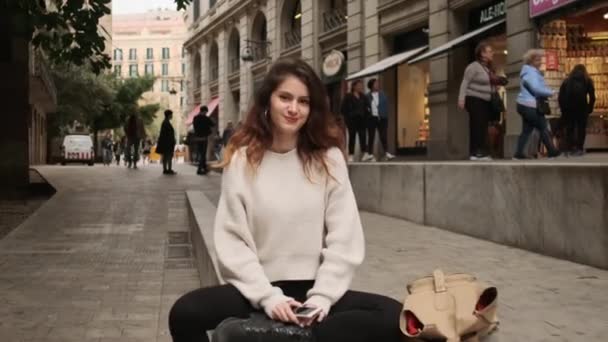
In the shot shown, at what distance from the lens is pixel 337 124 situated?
122 inches

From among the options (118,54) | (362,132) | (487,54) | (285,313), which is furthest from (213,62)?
(118,54)

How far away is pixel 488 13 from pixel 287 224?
15.5 meters

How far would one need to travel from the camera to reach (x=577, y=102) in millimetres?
12836

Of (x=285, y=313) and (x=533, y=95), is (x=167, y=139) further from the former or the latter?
(x=285, y=313)

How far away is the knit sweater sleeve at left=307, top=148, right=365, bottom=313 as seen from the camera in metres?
2.73

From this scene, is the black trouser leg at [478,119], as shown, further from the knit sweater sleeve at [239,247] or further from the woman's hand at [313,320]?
the woman's hand at [313,320]

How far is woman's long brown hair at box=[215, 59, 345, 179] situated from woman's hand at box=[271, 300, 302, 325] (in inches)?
20.7

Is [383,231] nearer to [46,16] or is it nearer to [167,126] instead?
[46,16]

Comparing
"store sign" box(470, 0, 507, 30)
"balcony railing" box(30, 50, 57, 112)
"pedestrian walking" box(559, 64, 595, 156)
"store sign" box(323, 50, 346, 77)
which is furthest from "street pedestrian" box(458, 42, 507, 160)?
"balcony railing" box(30, 50, 57, 112)

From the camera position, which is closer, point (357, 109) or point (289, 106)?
point (289, 106)

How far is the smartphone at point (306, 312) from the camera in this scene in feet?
8.43

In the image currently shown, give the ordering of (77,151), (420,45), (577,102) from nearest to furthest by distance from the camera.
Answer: (577,102) → (420,45) → (77,151)

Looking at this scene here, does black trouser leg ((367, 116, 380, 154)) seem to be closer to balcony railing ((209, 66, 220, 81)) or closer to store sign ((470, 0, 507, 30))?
store sign ((470, 0, 507, 30))

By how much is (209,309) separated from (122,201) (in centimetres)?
978
